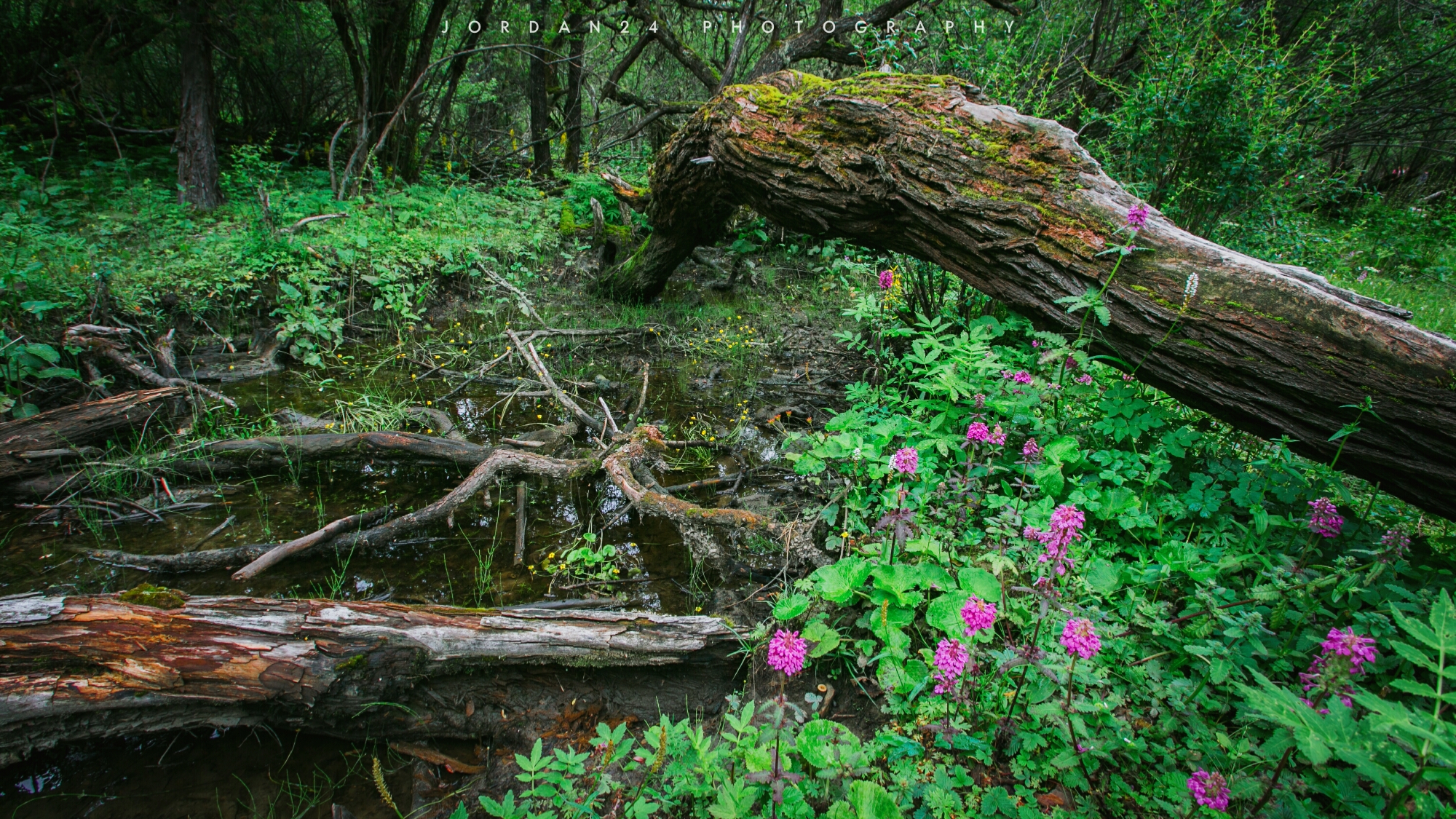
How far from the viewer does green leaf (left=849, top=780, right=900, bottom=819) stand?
1.31 m

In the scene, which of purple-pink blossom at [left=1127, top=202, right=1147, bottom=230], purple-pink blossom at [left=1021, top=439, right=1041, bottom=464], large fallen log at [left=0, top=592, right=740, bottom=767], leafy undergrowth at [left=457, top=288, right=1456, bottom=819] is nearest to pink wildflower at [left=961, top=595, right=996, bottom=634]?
leafy undergrowth at [left=457, top=288, right=1456, bottom=819]

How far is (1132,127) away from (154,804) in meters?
5.94

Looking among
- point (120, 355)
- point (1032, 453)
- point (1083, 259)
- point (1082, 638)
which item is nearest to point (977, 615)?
point (1082, 638)

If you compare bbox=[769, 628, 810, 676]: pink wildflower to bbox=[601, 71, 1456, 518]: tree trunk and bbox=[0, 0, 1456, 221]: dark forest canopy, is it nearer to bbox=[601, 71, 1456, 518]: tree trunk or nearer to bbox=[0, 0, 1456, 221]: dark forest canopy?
bbox=[601, 71, 1456, 518]: tree trunk

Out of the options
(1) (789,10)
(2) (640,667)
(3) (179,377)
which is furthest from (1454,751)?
(1) (789,10)

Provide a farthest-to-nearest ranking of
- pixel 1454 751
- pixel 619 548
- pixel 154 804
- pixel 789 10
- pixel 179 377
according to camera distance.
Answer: pixel 789 10
pixel 179 377
pixel 619 548
pixel 154 804
pixel 1454 751

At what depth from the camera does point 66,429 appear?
3.20m

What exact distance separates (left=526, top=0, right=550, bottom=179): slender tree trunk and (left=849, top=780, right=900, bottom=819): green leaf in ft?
32.5

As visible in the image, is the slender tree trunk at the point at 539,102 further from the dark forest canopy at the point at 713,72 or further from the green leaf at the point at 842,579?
the green leaf at the point at 842,579

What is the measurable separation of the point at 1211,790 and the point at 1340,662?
345 millimetres

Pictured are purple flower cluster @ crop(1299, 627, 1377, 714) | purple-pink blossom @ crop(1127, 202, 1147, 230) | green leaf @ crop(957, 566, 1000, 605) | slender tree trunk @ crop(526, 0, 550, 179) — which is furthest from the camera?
slender tree trunk @ crop(526, 0, 550, 179)

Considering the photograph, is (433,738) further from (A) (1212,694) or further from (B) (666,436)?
(A) (1212,694)

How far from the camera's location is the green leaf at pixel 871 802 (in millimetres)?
1305

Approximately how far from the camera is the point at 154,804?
1822 millimetres
